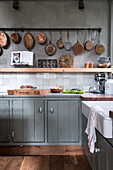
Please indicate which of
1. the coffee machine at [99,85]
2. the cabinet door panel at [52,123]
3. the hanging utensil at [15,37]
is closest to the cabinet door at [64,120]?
the cabinet door panel at [52,123]

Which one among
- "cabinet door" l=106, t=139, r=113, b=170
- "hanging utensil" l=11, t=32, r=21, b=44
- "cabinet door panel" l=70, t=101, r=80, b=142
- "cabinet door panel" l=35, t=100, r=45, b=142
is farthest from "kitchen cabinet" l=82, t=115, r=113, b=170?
"hanging utensil" l=11, t=32, r=21, b=44

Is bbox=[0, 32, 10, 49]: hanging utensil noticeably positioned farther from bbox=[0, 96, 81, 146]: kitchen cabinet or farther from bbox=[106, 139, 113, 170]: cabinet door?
bbox=[106, 139, 113, 170]: cabinet door

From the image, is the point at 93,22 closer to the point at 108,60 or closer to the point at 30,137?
the point at 108,60

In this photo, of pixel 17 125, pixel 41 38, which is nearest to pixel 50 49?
pixel 41 38

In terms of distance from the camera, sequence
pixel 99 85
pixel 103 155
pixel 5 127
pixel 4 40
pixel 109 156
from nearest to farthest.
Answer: pixel 109 156, pixel 103 155, pixel 5 127, pixel 99 85, pixel 4 40

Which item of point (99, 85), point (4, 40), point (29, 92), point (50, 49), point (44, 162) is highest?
point (4, 40)

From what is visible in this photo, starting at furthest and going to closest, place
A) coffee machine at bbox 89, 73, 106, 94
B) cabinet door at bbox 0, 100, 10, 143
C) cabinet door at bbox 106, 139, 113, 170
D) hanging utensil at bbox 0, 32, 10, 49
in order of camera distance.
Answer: hanging utensil at bbox 0, 32, 10, 49 < coffee machine at bbox 89, 73, 106, 94 < cabinet door at bbox 0, 100, 10, 143 < cabinet door at bbox 106, 139, 113, 170

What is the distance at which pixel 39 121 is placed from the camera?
294 centimetres

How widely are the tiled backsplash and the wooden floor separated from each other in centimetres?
142

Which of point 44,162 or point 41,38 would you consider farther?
point 41,38

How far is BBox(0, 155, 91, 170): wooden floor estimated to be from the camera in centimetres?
242

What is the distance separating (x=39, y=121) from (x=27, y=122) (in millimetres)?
190

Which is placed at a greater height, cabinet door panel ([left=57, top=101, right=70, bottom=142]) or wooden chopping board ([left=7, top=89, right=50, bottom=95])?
wooden chopping board ([left=7, top=89, right=50, bottom=95])

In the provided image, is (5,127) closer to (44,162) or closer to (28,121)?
(28,121)
